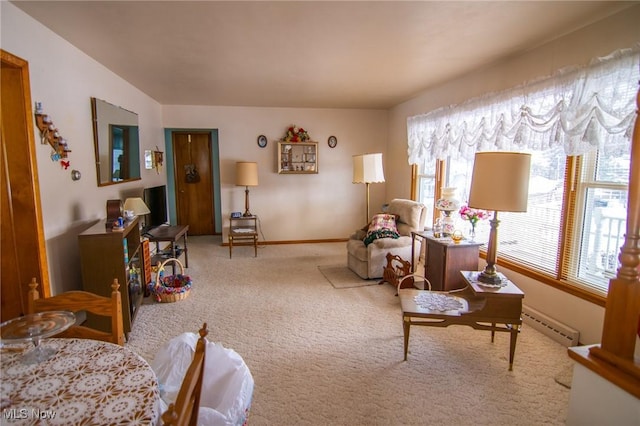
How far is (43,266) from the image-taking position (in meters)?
2.37

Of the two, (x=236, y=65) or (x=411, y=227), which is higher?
(x=236, y=65)

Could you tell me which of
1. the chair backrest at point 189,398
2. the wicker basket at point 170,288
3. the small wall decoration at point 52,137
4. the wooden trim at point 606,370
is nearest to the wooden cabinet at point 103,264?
the small wall decoration at point 52,137

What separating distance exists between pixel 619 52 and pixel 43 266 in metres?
4.25

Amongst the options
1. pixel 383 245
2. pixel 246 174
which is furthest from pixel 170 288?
pixel 383 245

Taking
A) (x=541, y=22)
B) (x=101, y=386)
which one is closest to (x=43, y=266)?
(x=101, y=386)

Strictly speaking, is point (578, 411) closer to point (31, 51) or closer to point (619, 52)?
point (619, 52)

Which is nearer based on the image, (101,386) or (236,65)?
(101,386)

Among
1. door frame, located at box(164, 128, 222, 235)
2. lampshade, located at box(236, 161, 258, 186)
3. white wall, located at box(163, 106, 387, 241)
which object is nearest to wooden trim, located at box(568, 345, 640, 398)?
lampshade, located at box(236, 161, 258, 186)

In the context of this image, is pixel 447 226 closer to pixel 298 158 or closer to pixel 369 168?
pixel 369 168

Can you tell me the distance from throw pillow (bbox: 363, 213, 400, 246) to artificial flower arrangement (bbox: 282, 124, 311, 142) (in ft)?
7.49

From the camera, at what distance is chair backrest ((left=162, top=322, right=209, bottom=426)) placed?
0.75 metres

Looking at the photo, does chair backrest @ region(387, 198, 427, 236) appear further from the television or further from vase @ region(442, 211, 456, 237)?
the television

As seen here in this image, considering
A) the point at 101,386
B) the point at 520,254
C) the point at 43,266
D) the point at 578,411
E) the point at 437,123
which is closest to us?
the point at 101,386

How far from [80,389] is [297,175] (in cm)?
512
